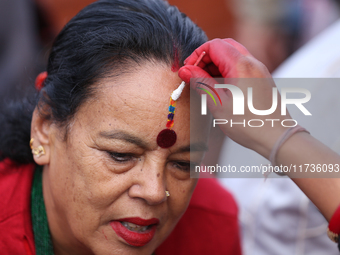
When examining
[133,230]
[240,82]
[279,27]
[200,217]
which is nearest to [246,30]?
[279,27]

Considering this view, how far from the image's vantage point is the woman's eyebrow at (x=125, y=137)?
1569 millimetres

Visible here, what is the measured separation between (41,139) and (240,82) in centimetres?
103

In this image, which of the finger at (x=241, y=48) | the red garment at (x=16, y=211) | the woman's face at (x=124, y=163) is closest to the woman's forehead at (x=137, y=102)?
the woman's face at (x=124, y=163)

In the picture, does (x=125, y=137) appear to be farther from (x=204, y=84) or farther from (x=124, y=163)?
(x=204, y=84)

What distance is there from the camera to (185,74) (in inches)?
60.3

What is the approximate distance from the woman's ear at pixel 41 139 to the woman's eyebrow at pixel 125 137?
39cm

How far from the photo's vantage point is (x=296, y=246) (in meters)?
2.67

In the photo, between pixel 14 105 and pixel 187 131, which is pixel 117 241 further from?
pixel 14 105

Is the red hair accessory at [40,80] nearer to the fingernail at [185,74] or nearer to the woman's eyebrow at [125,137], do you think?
the woman's eyebrow at [125,137]

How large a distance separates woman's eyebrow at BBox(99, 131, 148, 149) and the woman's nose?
11 cm

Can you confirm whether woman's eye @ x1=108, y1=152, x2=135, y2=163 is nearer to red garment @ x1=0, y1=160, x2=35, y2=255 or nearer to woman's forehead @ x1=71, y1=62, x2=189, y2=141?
woman's forehead @ x1=71, y1=62, x2=189, y2=141

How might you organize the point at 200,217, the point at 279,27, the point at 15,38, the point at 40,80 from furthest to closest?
the point at 279,27 → the point at 15,38 → the point at 200,217 → the point at 40,80

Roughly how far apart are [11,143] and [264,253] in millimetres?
1976

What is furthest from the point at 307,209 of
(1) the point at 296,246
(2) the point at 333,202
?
(2) the point at 333,202
